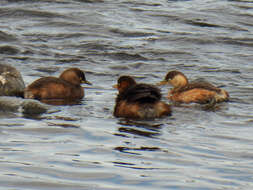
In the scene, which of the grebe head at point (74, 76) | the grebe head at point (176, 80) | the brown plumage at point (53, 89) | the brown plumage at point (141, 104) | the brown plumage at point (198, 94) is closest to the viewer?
the brown plumage at point (141, 104)

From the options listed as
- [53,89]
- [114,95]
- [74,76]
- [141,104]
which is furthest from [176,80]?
[141,104]

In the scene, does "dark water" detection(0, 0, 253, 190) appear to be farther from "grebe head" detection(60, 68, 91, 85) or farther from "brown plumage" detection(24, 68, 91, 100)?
"grebe head" detection(60, 68, 91, 85)

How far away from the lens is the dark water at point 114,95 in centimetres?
710

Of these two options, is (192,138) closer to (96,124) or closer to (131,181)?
(96,124)

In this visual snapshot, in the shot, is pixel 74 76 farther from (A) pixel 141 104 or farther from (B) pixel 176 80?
(A) pixel 141 104

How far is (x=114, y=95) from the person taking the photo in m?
12.8

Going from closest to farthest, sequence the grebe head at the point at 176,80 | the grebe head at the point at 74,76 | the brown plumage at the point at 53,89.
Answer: the brown plumage at the point at 53,89 < the grebe head at the point at 74,76 < the grebe head at the point at 176,80

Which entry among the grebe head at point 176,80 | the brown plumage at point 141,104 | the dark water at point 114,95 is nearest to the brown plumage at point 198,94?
the dark water at point 114,95

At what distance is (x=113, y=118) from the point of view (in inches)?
413

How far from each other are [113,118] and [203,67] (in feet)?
19.6

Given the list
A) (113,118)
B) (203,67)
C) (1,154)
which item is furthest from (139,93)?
(203,67)

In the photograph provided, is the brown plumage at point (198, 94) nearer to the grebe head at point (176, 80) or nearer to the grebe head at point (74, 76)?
the grebe head at point (176, 80)

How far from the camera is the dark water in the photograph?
23.3 feet

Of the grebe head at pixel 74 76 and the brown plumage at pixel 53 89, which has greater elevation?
the grebe head at pixel 74 76
